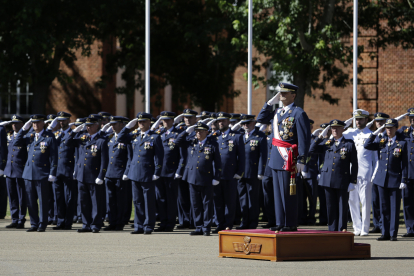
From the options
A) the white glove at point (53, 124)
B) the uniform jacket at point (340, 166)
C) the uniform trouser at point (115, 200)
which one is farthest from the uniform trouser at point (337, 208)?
the white glove at point (53, 124)

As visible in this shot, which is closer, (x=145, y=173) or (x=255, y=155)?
(x=145, y=173)

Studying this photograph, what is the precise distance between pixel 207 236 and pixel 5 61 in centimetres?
1370

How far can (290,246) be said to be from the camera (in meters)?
7.99

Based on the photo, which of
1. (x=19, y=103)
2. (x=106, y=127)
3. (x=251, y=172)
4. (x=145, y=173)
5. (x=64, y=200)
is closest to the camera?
(x=145, y=173)

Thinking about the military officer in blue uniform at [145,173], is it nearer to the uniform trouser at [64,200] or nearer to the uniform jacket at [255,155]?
the uniform trouser at [64,200]

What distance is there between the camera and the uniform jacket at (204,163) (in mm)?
11039

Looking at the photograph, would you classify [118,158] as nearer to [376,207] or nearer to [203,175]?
[203,175]

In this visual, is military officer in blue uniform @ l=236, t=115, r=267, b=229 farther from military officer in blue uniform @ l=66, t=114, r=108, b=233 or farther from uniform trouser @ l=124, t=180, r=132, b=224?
military officer in blue uniform @ l=66, t=114, r=108, b=233

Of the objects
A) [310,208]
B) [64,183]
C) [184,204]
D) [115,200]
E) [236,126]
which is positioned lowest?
[310,208]

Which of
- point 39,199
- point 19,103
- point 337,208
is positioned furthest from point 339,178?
point 19,103

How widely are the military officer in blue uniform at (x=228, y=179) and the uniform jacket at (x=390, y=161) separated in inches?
83.7

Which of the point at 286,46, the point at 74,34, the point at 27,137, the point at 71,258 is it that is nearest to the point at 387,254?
the point at 71,258

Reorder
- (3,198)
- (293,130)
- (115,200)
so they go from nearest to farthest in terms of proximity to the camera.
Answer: (293,130)
(115,200)
(3,198)

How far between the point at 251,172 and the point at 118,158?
232cm
